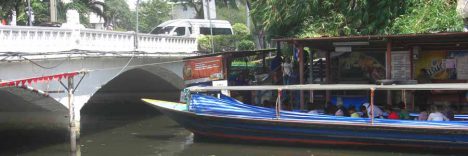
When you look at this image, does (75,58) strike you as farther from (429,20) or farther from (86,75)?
(429,20)

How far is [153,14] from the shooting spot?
6544 cm

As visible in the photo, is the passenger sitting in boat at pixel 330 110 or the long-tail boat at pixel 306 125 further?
the passenger sitting in boat at pixel 330 110

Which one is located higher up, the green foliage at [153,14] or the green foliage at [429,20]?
the green foliage at [153,14]

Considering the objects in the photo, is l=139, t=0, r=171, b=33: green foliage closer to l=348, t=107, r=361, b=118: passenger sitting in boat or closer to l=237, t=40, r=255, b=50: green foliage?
Result: l=237, t=40, r=255, b=50: green foliage

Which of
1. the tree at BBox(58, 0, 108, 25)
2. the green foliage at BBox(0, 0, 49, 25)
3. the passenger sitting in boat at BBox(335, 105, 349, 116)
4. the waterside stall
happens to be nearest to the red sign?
the waterside stall

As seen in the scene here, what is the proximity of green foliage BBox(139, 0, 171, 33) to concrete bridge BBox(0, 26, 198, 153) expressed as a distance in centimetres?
4256

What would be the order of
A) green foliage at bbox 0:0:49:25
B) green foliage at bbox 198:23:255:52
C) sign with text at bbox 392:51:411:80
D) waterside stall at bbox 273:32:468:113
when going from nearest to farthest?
waterside stall at bbox 273:32:468:113 < sign with text at bbox 392:51:411:80 < green foliage at bbox 0:0:49:25 < green foliage at bbox 198:23:255:52

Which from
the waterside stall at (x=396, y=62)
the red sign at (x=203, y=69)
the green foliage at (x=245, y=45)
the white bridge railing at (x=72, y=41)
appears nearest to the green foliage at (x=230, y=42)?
the green foliage at (x=245, y=45)

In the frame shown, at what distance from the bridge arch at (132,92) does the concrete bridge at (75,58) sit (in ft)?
5.11

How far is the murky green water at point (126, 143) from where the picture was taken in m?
14.6

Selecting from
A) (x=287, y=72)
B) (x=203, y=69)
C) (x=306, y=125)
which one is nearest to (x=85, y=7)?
(x=203, y=69)

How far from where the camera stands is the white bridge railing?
13.9 m

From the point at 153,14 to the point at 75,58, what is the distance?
5003cm

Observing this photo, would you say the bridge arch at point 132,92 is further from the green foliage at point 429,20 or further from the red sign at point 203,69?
the green foliage at point 429,20
